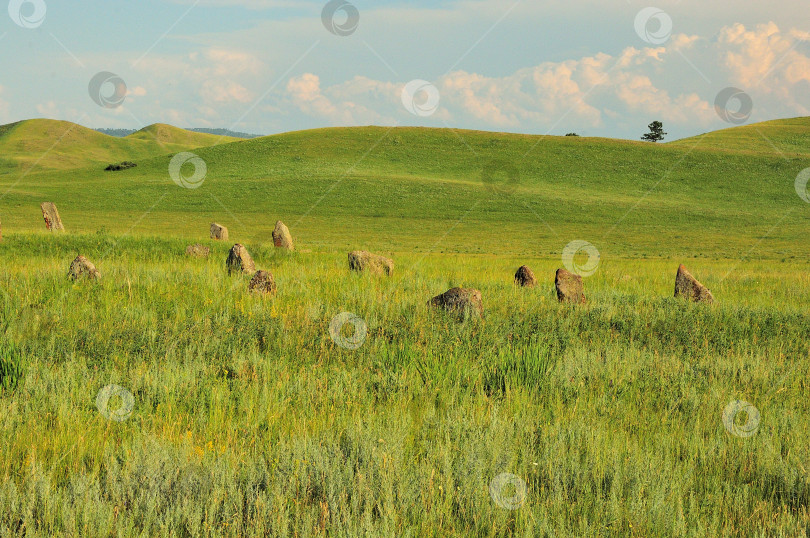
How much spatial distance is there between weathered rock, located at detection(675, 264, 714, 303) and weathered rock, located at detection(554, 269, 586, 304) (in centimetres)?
259

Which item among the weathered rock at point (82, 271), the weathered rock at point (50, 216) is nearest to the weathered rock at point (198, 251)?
the weathered rock at point (82, 271)

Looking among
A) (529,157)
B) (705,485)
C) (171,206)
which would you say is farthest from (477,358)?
(529,157)

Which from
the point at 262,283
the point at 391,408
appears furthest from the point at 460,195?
the point at 391,408

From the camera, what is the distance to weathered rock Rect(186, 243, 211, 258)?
18.3 meters

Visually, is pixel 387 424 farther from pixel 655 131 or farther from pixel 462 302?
pixel 655 131

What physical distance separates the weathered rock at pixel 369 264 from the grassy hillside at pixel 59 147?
131 m

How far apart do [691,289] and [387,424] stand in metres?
10.5

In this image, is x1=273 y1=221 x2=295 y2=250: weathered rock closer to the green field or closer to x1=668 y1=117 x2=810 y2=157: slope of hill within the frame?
the green field

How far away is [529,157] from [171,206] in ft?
156

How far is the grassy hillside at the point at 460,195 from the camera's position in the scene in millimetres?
41500

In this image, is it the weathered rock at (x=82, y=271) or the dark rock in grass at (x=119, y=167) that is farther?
the dark rock in grass at (x=119, y=167)

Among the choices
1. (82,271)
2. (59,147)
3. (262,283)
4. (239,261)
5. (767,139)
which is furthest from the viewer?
(59,147)

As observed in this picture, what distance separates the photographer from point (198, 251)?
18562mm

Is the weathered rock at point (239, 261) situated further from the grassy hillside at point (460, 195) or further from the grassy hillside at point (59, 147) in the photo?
the grassy hillside at point (59, 147)
